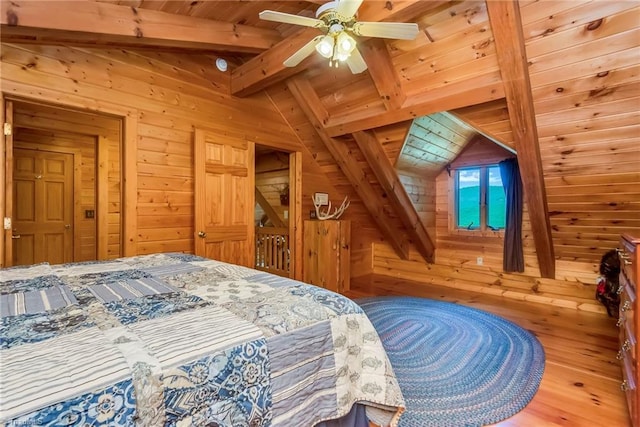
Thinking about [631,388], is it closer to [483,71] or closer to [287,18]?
[483,71]

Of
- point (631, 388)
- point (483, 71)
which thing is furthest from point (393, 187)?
point (631, 388)

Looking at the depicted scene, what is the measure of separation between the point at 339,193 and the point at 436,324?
2.40 metres

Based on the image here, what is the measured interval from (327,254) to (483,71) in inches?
103

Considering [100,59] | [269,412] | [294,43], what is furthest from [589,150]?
[100,59]

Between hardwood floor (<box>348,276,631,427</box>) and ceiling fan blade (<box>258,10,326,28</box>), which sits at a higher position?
ceiling fan blade (<box>258,10,326,28</box>)

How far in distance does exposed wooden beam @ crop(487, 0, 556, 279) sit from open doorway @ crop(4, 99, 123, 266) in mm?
3969

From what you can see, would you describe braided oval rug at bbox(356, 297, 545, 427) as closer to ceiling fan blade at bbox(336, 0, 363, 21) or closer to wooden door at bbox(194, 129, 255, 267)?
wooden door at bbox(194, 129, 255, 267)

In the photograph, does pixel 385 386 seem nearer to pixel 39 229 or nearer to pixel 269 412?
pixel 269 412

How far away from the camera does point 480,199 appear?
14.6 feet

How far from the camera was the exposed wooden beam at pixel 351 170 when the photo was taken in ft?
11.6

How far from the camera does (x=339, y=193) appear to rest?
477 cm

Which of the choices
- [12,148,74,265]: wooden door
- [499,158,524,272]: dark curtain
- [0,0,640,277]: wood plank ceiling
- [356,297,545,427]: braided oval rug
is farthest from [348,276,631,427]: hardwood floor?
[12,148,74,265]: wooden door

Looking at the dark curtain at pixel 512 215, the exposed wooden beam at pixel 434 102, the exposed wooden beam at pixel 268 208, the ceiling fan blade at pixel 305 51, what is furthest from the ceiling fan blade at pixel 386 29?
the exposed wooden beam at pixel 268 208

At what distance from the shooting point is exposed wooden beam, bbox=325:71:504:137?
8.04 ft
